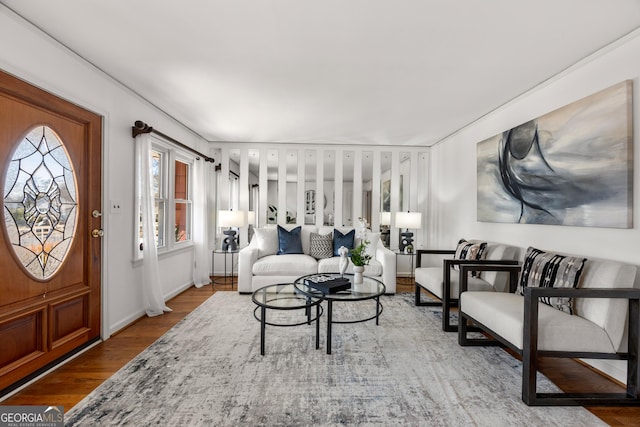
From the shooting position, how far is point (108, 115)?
2887mm

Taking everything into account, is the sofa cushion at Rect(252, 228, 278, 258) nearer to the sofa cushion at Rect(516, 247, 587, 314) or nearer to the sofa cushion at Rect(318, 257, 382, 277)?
the sofa cushion at Rect(318, 257, 382, 277)

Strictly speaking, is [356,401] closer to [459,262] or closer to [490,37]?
[459,262]

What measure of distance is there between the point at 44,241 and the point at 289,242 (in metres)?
3.01

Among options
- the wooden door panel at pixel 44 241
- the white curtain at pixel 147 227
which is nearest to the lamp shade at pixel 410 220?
the white curtain at pixel 147 227

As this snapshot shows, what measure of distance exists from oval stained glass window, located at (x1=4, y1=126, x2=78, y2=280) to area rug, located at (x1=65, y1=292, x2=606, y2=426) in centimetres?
104

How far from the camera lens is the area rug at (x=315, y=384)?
1764 mm

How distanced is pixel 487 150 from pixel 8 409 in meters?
4.78

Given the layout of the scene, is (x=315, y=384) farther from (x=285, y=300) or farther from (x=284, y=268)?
(x=284, y=268)

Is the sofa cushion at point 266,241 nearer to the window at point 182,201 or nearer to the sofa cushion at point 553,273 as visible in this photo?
the window at point 182,201

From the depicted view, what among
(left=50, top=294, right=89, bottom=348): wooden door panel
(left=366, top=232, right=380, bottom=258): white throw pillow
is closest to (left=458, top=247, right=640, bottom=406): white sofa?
(left=366, top=232, right=380, bottom=258): white throw pillow

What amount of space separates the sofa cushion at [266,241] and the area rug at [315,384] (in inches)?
68.9

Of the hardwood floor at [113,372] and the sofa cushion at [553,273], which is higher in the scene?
the sofa cushion at [553,273]

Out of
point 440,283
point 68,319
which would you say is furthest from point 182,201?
point 440,283

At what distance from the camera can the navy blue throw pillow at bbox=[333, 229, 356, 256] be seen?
4773 millimetres
